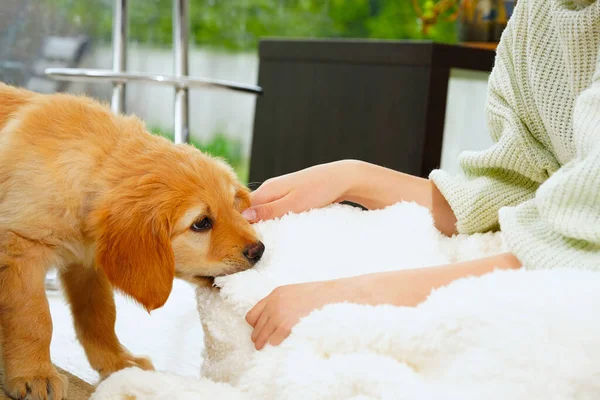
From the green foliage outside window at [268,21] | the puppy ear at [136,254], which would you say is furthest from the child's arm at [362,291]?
the green foliage outside window at [268,21]

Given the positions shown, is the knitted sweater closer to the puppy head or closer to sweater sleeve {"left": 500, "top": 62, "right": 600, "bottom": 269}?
sweater sleeve {"left": 500, "top": 62, "right": 600, "bottom": 269}

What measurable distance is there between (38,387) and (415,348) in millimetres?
597

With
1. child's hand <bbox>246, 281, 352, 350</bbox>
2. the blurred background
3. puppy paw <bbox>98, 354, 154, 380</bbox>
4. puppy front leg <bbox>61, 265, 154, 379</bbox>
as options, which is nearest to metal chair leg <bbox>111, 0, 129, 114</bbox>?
the blurred background

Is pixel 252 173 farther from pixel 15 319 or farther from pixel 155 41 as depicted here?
pixel 15 319

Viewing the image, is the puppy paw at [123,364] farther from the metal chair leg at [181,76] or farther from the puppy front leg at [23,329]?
the metal chair leg at [181,76]

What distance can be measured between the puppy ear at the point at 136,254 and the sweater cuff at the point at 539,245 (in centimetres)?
48

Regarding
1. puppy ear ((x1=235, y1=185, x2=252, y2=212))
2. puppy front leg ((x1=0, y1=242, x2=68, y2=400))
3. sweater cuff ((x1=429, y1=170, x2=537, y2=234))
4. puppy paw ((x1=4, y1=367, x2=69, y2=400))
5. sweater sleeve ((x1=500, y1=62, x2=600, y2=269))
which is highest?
sweater sleeve ((x1=500, y1=62, x2=600, y2=269))

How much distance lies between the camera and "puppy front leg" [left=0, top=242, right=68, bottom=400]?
1.12m

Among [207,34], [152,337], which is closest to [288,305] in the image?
[152,337]

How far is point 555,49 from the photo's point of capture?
110cm

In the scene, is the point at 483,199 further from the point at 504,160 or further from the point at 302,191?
the point at 302,191

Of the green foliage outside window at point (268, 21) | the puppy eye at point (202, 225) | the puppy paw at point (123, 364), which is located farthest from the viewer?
the green foliage outside window at point (268, 21)

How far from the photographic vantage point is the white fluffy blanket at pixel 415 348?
29.1 inches

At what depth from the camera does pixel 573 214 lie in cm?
88
